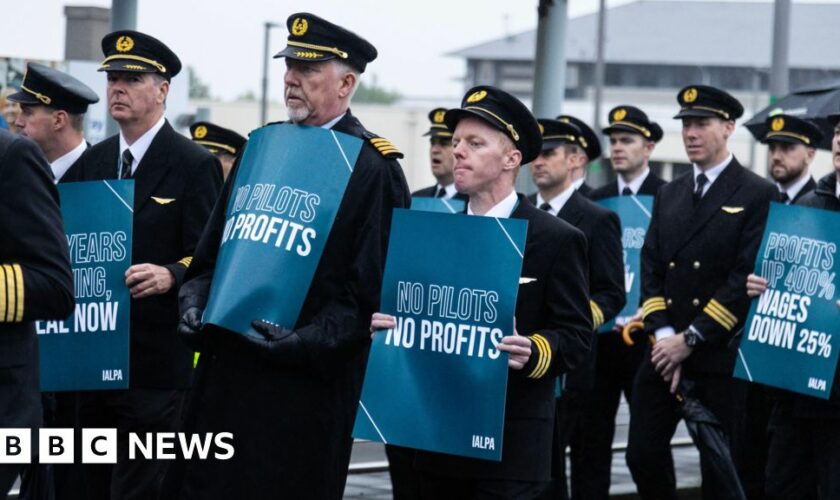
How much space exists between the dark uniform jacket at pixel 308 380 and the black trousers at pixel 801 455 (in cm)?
261

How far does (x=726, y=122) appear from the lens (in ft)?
30.0

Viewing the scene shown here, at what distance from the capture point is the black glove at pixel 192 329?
573 cm

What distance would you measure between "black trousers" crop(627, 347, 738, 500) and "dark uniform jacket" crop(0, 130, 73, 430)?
4429 mm

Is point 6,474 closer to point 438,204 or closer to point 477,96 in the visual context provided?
point 477,96

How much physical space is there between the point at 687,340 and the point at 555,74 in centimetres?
264

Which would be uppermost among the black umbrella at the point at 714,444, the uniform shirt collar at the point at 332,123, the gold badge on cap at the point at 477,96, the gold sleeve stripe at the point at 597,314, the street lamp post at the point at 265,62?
the street lamp post at the point at 265,62

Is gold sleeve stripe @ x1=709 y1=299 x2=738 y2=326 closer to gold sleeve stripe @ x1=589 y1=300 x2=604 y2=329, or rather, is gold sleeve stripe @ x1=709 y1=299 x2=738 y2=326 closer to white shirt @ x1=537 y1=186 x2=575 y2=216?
gold sleeve stripe @ x1=589 y1=300 x2=604 y2=329

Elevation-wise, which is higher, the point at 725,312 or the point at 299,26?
the point at 299,26

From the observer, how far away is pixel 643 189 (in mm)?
11266

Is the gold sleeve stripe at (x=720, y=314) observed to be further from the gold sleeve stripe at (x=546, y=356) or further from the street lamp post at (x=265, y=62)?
the street lamp post at (x=265, y=62)

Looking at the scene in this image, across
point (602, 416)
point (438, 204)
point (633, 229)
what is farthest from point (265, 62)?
point (438, 204)

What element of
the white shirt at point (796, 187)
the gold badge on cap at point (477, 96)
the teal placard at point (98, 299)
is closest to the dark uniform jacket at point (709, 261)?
the white shirt at point (796, 187)

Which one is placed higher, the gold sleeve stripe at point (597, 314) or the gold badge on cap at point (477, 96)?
the gold badge on cap at point (477, 96)

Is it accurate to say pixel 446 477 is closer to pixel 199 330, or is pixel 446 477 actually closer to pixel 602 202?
pixel 199 330
